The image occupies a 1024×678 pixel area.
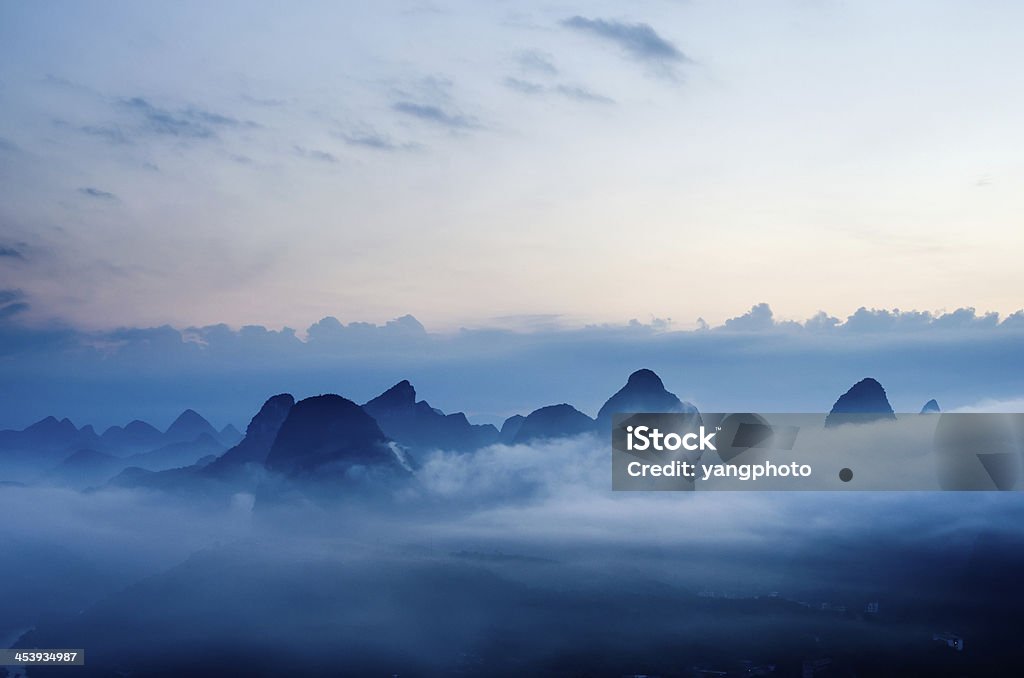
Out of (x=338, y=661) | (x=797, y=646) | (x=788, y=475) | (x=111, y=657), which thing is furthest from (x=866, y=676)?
Answer: (x=111, y=657)

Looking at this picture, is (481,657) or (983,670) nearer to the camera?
(983,670)

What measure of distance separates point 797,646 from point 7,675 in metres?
174

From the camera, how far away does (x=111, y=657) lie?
190m

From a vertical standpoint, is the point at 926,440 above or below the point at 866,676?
above

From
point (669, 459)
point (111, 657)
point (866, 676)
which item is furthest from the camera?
point (111, 657)

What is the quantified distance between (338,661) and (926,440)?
13786cm

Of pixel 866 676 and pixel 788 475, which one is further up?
pixel 788 475

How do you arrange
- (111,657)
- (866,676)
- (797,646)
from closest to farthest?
(866,676) → (797,646) → (111,657)

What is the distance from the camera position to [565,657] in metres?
183

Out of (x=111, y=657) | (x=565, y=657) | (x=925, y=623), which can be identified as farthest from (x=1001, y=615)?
(x=111, y=657)

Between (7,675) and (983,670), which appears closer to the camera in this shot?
(983,670)

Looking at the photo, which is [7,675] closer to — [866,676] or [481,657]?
[481,657]

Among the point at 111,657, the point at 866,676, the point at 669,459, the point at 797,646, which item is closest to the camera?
the point at 669,459

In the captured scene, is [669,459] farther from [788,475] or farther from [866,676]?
[866,676]
